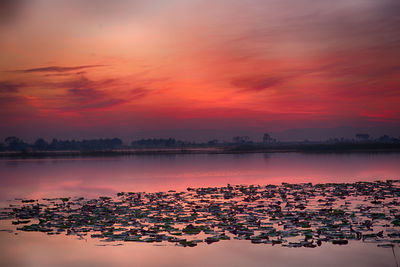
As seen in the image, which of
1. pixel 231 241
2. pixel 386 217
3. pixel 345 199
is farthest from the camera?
pixel 345 199

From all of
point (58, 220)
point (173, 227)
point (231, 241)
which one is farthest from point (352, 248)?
point (58, 220)

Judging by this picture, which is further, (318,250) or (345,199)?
(345,199)

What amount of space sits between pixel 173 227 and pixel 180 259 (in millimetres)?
2579

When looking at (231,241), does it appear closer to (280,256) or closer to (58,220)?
(280,256)

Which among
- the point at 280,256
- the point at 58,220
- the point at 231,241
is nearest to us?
the point at 280,256

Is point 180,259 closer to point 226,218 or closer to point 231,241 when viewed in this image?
point 231,241

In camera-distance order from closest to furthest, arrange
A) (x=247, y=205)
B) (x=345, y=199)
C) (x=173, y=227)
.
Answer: (x=173, y=227)
(x=247, y=205)
(x=345, y=199)

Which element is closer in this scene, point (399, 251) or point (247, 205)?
point (399, 251)

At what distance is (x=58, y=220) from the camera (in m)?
15.1

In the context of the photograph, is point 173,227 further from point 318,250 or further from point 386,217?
point 386,217

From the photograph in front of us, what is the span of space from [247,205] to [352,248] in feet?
23.6

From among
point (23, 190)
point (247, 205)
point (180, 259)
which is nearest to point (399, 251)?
point (180, 259)

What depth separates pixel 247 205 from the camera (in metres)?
17.5

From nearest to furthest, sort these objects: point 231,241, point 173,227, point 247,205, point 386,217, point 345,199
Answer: point 231,241 < point 173,227 < point 386,217 < point 247,205 < point 345,199
